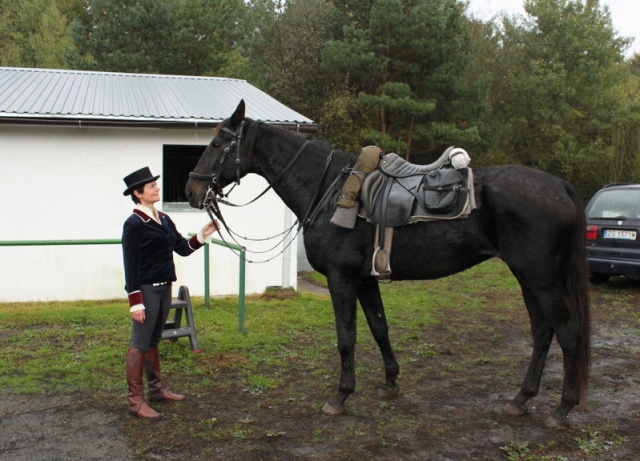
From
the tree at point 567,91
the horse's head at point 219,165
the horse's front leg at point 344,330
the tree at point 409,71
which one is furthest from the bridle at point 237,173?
the tree at point 567,91

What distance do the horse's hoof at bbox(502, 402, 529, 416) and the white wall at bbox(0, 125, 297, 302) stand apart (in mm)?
6108

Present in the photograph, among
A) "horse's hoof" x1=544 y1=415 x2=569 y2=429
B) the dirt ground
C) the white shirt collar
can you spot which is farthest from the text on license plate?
the white shirt collar

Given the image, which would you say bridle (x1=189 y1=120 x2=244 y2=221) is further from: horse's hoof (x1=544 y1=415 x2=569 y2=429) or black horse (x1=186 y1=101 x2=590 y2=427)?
horse's hoof (x1=544 y1=415 x2=569 y2=429)

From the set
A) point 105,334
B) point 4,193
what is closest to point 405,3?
point 4,193

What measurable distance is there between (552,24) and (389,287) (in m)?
20.6

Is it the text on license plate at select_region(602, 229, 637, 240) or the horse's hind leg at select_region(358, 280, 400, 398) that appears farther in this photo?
the text on license plate at select_region(602, 229, 637, 240)

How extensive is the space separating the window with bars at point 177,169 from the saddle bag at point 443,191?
645 centimetres

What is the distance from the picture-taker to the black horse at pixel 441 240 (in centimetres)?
406

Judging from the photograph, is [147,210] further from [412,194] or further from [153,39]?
[153,39]

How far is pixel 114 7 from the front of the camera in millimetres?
25172

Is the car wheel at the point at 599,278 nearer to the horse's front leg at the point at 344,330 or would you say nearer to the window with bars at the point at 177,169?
the window with bars at the point at 177,169

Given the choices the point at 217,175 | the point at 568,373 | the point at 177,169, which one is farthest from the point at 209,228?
the point at 177,169

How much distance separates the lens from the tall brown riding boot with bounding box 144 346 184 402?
466 cm

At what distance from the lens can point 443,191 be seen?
418 centimetres
